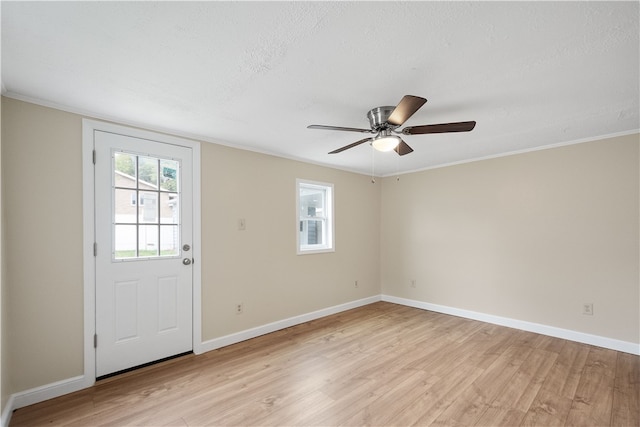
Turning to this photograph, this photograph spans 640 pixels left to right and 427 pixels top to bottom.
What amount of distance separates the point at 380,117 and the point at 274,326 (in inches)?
108

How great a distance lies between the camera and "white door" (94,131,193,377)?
249 cm

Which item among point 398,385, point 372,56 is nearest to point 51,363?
point 398,385

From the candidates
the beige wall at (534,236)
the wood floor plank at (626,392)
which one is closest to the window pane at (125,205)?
the beige wall at (534,236)

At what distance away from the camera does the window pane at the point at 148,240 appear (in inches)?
106

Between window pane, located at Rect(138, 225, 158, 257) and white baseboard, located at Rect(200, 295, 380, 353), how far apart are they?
1105 millimetres

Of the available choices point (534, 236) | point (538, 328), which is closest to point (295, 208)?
point (534, 236)

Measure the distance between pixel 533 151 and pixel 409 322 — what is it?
2656 mm

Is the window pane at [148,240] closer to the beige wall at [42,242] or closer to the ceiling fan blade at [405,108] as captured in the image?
the beige wall at [42,242]

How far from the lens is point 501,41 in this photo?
1508 millimetres

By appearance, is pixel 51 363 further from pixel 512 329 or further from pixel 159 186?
pixel 512 329

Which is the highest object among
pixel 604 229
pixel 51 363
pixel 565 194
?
A: pixel 565 194

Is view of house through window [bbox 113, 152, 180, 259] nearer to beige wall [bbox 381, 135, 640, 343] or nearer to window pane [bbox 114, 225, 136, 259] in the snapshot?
window pane [bbox 114, 225, 136, 259]

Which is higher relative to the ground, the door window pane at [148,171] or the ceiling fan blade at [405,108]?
the ceiling fan blade at [405,108]

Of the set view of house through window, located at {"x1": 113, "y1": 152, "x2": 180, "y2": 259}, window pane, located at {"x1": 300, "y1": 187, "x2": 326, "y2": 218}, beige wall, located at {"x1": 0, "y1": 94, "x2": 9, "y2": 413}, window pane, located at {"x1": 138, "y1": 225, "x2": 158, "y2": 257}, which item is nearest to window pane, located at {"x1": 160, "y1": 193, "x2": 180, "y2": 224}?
view of house through window, located at {"x1": 113, "y1": 152, "x2": 180, "y2": 259}
